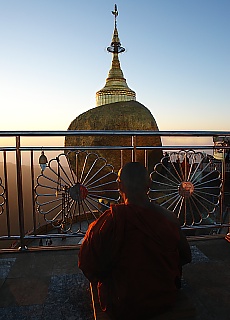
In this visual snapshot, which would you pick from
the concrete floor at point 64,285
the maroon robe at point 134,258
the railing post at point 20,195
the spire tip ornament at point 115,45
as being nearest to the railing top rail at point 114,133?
the railing post at point 20,195

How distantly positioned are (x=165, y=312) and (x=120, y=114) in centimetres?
1210

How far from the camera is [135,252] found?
1.18 meters

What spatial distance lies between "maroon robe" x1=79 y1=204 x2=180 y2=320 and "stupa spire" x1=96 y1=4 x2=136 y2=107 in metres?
15.9

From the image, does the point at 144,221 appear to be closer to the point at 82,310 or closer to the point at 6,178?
the point at 82,310

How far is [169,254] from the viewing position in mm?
1215

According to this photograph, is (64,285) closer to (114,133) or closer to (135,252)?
(135,252)

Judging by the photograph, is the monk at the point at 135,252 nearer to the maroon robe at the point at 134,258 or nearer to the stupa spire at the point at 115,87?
the maroon robe at the point at 134,258

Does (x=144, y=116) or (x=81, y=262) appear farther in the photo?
(x=144, y=116)

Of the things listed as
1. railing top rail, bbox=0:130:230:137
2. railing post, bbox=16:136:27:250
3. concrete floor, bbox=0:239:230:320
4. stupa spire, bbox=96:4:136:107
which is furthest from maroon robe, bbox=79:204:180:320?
stupa spire, bbox=96:4:136:107

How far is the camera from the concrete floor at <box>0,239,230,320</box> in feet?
5.31

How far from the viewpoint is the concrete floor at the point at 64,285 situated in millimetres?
1617

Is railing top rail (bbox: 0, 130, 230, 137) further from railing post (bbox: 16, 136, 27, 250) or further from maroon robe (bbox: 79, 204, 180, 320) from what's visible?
maroon robe (bbox: 79, 204, 180, 320)

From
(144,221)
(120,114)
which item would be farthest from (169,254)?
(120,114)

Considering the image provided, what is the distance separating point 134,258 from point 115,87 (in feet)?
54.3
